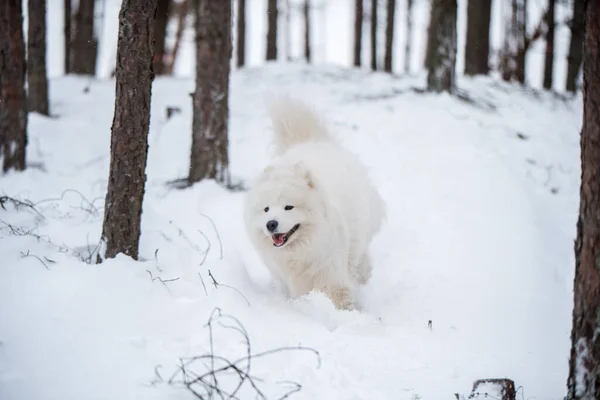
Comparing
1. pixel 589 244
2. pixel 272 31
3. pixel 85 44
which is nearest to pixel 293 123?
pixel 589 244

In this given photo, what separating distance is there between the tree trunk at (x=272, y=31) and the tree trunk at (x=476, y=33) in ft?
17.3

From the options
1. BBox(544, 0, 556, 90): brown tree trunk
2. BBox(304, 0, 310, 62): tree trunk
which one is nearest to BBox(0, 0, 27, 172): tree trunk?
BBox(544, 0, 556, 90): brown tree trunk

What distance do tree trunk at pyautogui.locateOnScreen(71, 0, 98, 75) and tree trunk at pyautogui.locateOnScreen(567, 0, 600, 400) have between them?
14131 mm

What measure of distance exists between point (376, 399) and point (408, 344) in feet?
3.12

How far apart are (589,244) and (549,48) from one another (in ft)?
44.3

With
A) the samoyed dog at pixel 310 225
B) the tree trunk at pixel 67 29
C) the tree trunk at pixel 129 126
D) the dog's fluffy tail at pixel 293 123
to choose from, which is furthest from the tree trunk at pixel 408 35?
the tree trunk at pixel 129 126

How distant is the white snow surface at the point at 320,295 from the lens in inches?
108

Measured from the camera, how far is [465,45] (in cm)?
1279

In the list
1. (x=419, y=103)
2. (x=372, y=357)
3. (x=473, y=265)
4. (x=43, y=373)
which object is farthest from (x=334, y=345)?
(x=419, y=103)

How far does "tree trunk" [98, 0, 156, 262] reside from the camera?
3.62 meters

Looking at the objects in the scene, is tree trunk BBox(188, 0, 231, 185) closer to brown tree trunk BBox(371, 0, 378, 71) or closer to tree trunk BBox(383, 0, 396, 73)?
tree trunk BBox(383, 0, 396, 73)

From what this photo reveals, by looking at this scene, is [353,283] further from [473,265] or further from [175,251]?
[175,251]

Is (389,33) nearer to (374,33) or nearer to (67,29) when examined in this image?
(374,33)

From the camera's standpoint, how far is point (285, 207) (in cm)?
431
